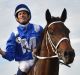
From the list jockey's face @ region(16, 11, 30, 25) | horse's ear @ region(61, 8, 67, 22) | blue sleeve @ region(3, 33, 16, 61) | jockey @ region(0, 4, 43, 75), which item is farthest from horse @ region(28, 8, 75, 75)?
jockey's face @ region(16, 11, 30, 25)

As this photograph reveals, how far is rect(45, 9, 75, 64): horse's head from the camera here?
37.4 feet

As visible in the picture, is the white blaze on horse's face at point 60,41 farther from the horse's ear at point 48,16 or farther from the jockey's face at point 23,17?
the jockey's face at point 23,17

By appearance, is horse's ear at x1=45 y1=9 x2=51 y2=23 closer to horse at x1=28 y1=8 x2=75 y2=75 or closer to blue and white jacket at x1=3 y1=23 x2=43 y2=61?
horse at x1=28 y1=8 x2=75 y2=75

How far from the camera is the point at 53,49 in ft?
39.8

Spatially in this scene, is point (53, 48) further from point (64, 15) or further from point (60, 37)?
point (64, 15)

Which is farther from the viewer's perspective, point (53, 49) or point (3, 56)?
point (3, 56)

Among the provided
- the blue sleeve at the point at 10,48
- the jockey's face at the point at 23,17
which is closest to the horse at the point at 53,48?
the blue sleeve at the point at 10,48

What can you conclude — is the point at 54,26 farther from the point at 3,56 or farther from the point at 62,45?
the point at 3,56

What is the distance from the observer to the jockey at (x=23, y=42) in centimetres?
1343

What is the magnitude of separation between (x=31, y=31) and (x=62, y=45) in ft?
7.45

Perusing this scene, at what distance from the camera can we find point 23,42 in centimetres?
1337

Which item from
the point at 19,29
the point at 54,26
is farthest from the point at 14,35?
the point at 54,26

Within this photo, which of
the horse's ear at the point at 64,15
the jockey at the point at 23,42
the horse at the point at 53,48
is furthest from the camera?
the jockey at the point at 23,42

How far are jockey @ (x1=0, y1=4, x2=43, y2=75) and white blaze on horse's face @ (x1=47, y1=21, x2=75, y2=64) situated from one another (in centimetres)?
116
